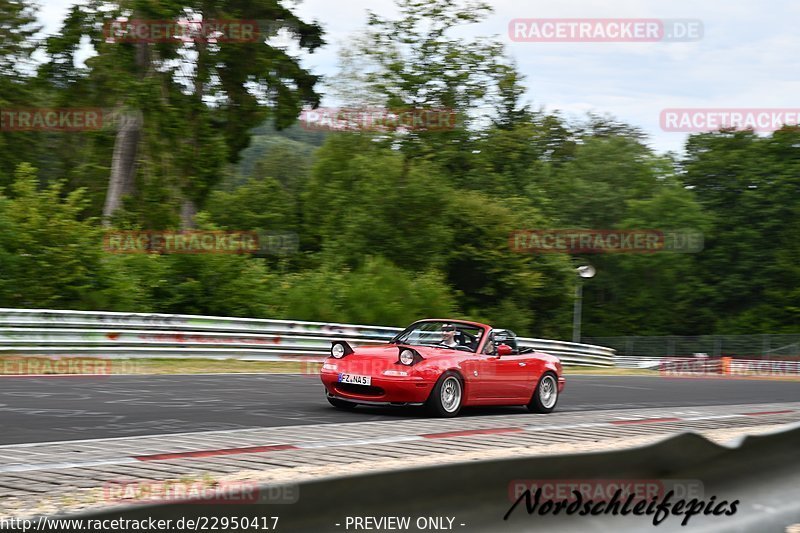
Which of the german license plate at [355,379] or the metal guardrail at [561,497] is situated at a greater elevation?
the metal guardrail at [561,497]

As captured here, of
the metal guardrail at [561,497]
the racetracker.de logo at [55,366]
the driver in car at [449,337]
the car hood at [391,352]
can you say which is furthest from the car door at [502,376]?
the racetracker.de logo at [55,366]

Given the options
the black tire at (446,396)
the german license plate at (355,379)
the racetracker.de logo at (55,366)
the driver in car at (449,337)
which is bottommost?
the racetracker.de logo at (55,366)

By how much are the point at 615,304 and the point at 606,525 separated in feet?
239

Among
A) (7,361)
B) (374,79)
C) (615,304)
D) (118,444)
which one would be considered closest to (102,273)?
(7,361)

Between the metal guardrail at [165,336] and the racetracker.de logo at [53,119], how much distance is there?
45.0 ft

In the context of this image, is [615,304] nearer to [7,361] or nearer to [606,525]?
[7,361]

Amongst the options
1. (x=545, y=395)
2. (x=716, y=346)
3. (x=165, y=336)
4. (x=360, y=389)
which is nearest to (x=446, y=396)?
(x=360, y=389)

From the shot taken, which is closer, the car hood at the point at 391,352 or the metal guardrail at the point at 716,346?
the car hood at the point at 391,352

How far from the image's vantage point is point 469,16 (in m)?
46.7

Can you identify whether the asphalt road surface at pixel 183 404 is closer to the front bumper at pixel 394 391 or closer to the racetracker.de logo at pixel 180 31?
the front bumper at pixel 394 391

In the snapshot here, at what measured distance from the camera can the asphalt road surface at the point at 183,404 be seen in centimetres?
912

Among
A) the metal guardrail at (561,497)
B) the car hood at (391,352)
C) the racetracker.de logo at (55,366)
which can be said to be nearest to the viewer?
the metal guardrail at (561,497)

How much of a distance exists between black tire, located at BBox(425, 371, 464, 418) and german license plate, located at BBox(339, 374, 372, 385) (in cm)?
71

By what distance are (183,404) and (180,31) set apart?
842 inches
